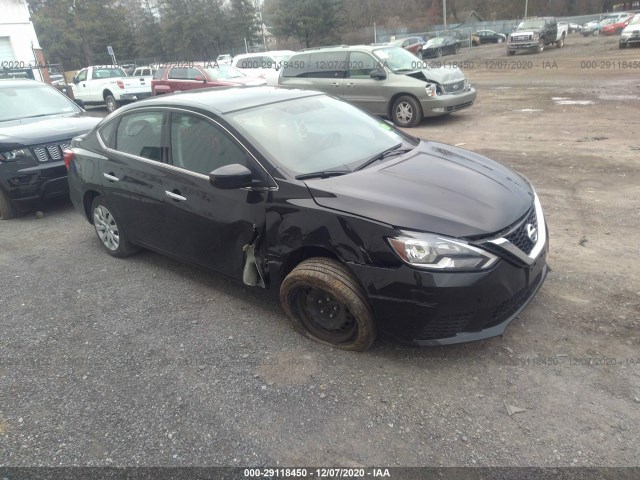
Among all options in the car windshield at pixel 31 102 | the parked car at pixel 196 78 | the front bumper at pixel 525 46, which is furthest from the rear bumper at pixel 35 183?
the front bumper at pixel 525 46

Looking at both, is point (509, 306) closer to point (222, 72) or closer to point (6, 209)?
point (6, 209)

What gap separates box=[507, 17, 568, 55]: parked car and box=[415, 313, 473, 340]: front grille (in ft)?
97.2

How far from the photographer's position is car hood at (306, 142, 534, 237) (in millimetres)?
2836

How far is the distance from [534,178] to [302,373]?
4.75 m

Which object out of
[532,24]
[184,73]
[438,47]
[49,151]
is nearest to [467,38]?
[438,47]

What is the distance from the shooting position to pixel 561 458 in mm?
2334

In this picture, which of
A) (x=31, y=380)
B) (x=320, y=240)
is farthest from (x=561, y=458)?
(x=31, y=380)

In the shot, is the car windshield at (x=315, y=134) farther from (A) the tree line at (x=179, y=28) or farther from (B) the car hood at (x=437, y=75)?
(A) the tree line at (x=179, y=28)

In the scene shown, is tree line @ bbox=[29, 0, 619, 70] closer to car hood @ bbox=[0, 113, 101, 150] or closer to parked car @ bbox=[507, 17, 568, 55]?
parked car @ bbox=[507, 17, 568, 55]

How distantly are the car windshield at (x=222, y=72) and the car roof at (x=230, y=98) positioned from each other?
420 inches

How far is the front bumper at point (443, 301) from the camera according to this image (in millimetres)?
2730

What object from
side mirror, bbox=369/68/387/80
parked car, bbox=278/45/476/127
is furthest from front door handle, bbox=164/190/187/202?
side mirror, bbox=369/68/387/80

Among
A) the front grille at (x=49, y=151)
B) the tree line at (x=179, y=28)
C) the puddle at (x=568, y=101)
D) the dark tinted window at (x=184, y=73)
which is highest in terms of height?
the tree line at (x=179, y=28)

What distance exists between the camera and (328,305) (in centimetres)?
323
